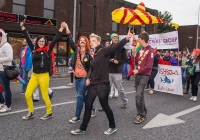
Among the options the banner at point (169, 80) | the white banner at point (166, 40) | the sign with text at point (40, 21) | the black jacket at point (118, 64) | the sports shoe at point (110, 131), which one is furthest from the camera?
the sign with text at point (40, 21)

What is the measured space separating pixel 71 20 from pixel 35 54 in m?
17.8

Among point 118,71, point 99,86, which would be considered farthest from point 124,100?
point 99,86

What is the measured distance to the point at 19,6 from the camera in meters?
18.8

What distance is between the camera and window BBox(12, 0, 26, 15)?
60.5 feet

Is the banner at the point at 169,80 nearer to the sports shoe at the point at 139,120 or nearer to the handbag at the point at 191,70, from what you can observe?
the handbag at the point at 191,70

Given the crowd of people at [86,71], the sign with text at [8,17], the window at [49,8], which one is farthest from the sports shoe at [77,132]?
the window at [49,8]

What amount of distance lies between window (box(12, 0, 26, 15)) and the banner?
1358cm

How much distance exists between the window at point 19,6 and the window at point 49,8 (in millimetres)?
Result: 1984

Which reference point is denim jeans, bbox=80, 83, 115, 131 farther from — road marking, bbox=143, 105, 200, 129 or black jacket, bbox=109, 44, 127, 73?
black jacket, bbox=109, 44, 127, 73

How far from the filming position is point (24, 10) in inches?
750

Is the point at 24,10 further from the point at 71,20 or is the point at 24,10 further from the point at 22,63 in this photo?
the point at 22,63

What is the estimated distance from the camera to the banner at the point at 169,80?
28.6ft

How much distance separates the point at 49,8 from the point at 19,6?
9.05 ft

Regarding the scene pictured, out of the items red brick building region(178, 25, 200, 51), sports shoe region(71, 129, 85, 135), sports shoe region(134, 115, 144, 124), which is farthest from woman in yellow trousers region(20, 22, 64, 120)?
red brick building region(178, 25, 200, 51)
